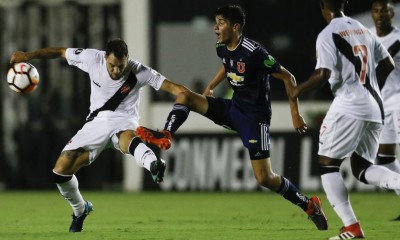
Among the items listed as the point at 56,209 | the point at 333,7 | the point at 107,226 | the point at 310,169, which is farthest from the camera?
the point at 310,169

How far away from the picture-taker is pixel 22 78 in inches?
388

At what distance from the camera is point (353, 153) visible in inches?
324

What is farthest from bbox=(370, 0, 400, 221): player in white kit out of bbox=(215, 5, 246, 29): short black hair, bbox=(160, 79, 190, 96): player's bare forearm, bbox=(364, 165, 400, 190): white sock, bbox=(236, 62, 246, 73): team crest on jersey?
bbox=(364, 165, 400, 190): white sock

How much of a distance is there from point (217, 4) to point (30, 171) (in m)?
4.55

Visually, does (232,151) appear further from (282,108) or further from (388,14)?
(388,14)

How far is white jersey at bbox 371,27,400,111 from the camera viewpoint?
10836mm

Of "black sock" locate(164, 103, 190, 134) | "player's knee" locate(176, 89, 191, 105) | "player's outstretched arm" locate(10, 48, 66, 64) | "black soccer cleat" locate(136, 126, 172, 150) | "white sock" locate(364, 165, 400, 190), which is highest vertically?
"player's outstretched arm" locate(10, 48, 66, 64)

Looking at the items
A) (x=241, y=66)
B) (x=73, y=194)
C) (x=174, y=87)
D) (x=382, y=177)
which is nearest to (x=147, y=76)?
(x=174, y=87)

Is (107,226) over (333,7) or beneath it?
beneath

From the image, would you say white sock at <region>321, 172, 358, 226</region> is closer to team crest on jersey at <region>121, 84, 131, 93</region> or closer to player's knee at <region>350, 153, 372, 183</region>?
player's knee at <region>350, 153, 372, 183</region>

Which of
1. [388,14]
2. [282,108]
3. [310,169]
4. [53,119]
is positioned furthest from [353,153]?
[53,119]

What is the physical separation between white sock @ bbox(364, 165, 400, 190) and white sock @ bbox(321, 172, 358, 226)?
0.91 ft

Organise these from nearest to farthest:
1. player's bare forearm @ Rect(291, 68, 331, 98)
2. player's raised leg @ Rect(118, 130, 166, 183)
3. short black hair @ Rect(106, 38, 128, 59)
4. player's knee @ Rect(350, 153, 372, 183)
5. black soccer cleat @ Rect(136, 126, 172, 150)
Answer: player's bare forearm @ Rect(291, 68, 331, 98) → player's knee @ Rect(350, 153, 372, 183) → black soccer cleat @ Rect(136, 126, 172, 150) → player's raised leg @ Rect(118, 130, 166, 183) → short black hair @ Rect(106, 38, 128, 59)

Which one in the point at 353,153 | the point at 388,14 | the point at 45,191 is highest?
the point at 388,14
